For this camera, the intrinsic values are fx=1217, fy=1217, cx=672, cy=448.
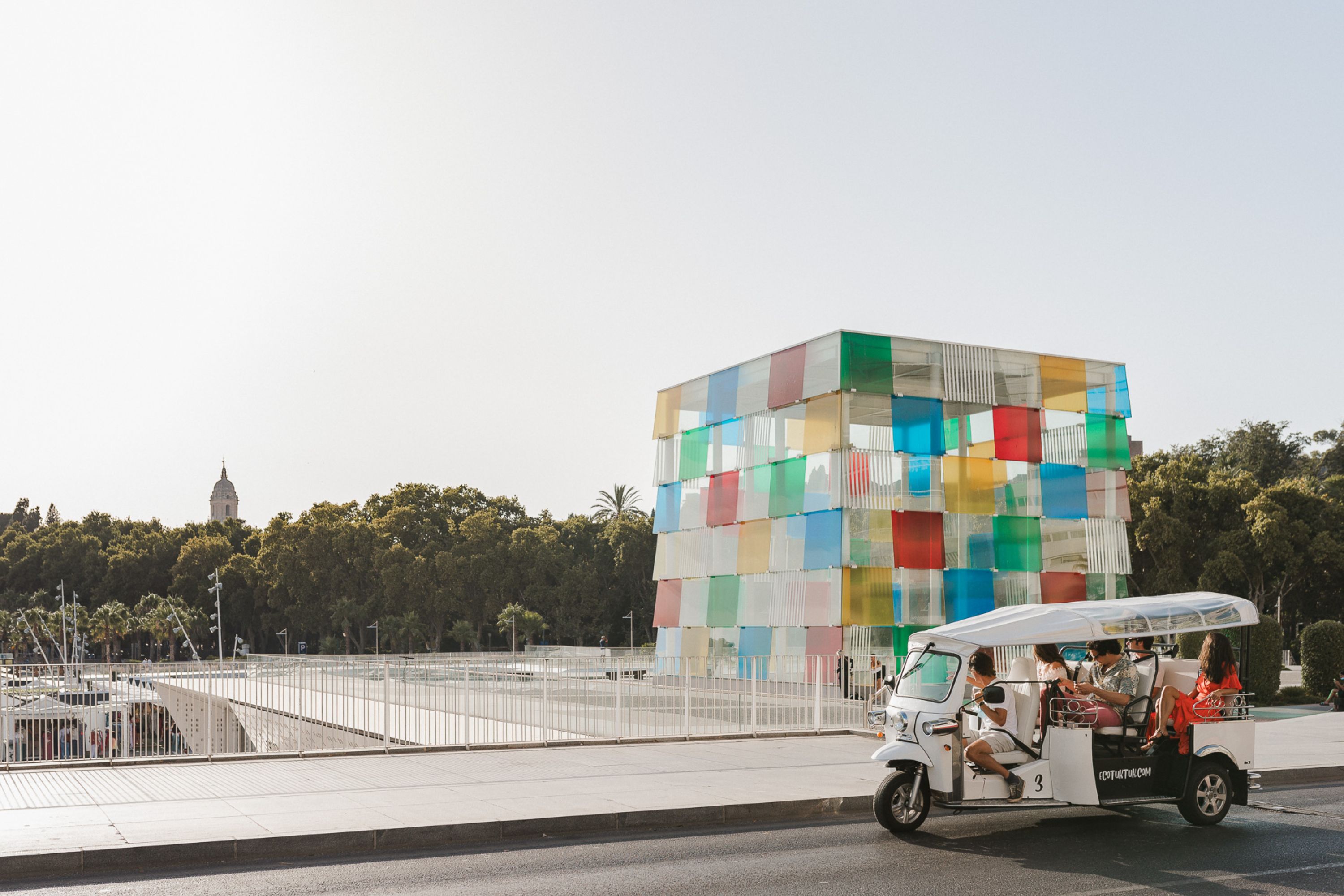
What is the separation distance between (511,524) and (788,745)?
298 ft

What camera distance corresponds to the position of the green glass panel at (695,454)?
131 ft

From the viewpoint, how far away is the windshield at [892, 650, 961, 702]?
448 inches

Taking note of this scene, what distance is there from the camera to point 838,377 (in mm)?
34250

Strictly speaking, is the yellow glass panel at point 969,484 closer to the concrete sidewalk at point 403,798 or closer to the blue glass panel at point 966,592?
the blue glass panel at point 966,592

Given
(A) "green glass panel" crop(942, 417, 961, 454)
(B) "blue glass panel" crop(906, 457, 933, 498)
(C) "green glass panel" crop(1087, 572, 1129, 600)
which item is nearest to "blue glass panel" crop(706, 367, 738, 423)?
(B) "blue glass panel" crop(906, 457, 933, 498)

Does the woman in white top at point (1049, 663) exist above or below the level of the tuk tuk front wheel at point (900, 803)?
above

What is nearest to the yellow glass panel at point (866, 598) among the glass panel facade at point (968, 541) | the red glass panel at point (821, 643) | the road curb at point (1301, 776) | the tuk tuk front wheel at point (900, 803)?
the red glass panel at point (821, 643)

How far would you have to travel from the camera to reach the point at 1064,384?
37.7 meters

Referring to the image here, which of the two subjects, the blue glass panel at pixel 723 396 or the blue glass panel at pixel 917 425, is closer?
the blue glass panel at pixel 917 425

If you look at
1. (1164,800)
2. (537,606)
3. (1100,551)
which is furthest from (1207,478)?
(1164,800)

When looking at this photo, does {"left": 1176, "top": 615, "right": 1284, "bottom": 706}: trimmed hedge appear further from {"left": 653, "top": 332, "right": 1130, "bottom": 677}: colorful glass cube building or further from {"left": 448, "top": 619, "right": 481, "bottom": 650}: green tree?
{"left": 448, "top": 619, "right": 481, "bottom": 650}: green tree

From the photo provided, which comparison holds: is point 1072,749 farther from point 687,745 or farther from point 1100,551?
point 1100,551

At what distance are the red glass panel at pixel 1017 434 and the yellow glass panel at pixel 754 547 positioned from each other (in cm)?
734

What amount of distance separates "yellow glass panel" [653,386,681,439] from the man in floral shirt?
2939 cm
